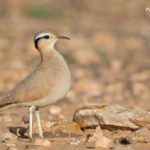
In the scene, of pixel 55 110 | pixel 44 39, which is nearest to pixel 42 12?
Result: pixel 55 110

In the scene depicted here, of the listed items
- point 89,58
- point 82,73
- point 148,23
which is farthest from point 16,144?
point 148,23

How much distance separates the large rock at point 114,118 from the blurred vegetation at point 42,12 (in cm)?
1370

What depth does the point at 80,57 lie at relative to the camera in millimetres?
16359

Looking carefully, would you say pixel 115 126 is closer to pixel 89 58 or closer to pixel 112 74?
pixel 112 74

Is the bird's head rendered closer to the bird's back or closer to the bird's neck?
the bird's neck

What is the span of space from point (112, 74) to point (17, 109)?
3.60m

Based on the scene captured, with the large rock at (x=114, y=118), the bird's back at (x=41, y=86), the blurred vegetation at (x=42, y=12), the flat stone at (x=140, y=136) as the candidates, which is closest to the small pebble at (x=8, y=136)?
the bird's back at (x=41, y=86)

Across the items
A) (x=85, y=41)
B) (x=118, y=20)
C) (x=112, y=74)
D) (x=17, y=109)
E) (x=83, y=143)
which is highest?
(x=118, y=20)

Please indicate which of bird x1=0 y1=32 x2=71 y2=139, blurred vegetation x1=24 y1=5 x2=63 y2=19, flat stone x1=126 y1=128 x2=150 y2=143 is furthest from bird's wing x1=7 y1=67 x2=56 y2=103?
blurred vegetation x1=24 y1=5 x2=63 y2=19

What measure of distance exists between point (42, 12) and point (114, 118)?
46.8 ft

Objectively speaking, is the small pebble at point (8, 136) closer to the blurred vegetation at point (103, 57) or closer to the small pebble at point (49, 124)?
the small pebble at point (49, 124)

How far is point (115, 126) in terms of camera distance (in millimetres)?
8750

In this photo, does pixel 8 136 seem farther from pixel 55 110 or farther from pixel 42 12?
pixel 42 12

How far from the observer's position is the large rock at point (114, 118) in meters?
8.65
